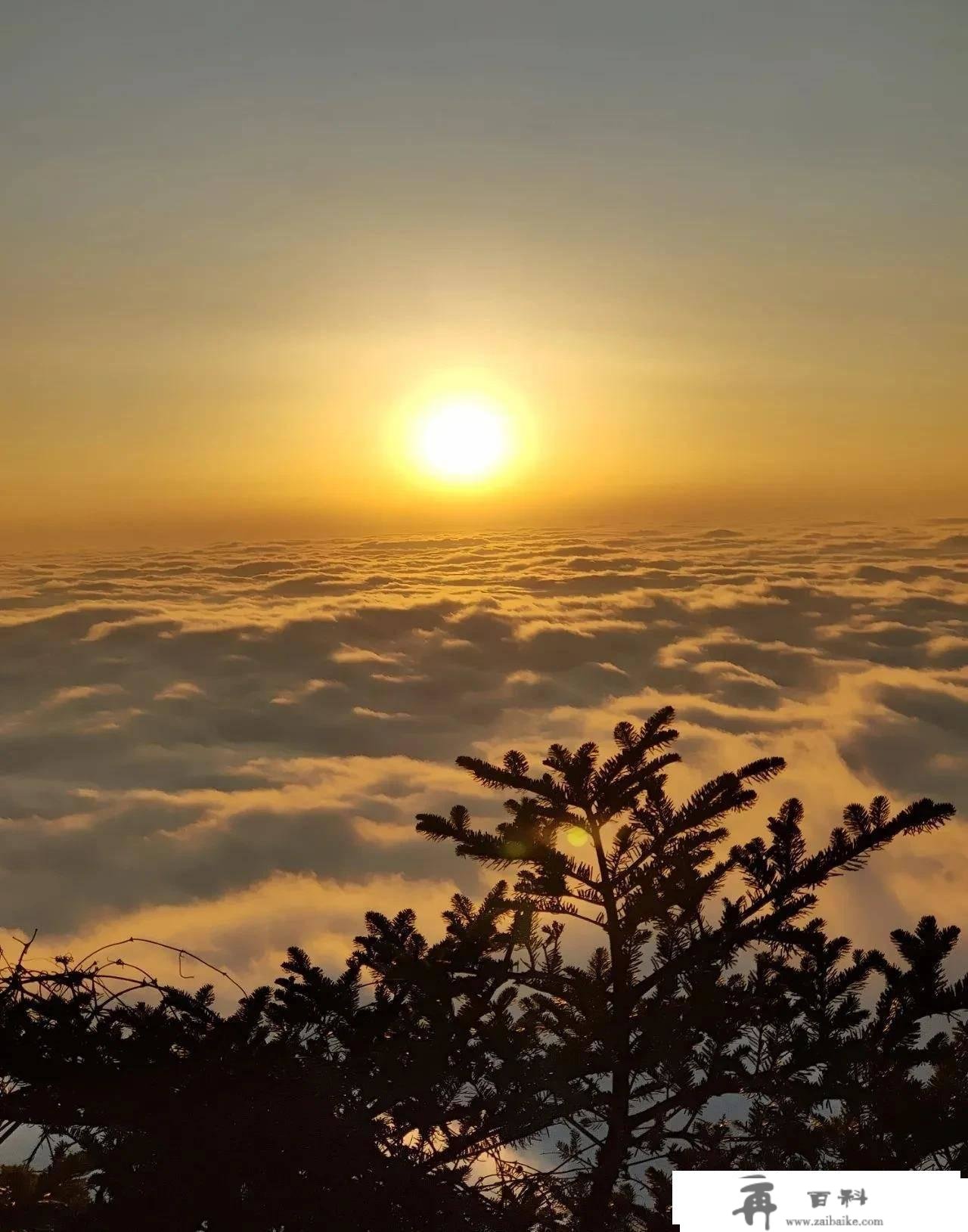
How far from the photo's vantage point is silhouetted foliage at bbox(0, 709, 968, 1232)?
3982 mm

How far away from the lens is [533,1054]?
4.81m

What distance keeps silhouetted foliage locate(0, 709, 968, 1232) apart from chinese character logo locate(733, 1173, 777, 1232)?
176 millimetres

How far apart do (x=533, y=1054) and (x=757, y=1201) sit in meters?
1.39

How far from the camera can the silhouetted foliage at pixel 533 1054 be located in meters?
3.98

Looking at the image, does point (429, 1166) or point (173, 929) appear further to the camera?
point (173, 929)

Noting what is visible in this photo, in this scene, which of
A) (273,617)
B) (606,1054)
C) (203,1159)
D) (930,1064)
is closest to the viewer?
(203,1159)

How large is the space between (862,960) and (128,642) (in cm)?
12308

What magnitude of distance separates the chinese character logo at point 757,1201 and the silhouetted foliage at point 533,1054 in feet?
0.58

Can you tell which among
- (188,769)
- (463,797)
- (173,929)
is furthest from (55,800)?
(463,797)

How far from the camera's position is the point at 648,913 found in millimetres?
4844

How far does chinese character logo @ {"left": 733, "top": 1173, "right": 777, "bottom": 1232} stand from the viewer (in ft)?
16.4

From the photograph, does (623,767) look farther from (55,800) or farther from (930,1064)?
(55,800)

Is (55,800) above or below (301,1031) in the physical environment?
above

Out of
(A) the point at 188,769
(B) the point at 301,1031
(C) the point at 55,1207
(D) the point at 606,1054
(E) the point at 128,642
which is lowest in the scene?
(C) the point at 55,1207
